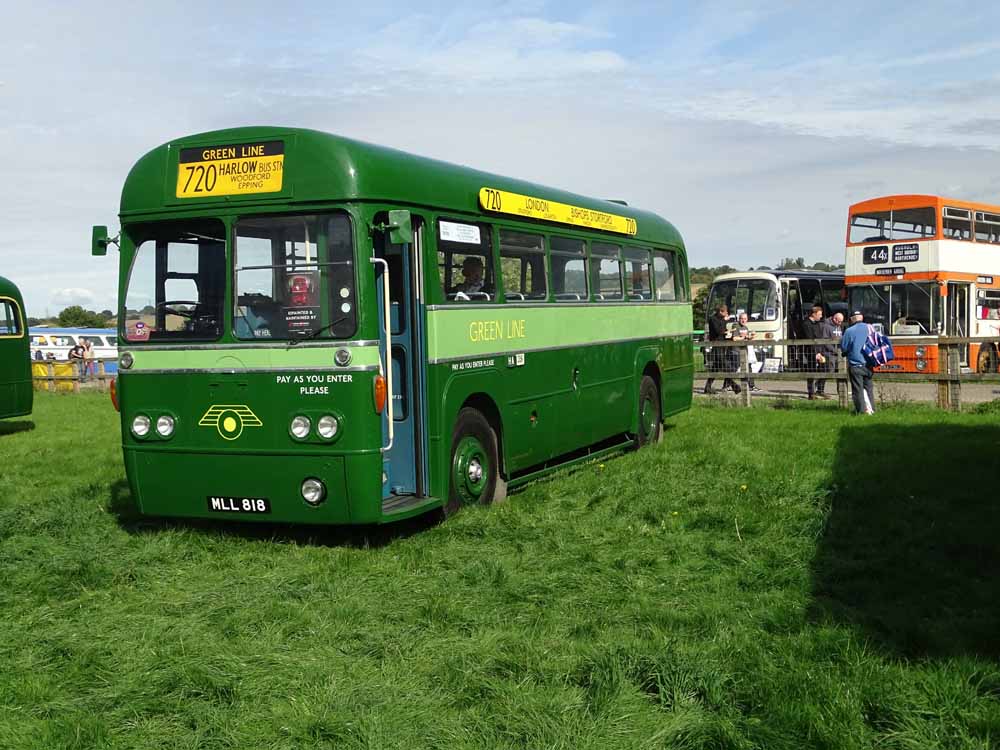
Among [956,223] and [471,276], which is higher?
[956,223]

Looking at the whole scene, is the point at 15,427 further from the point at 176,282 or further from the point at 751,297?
the point at 751,297

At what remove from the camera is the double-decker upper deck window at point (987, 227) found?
94.6ft

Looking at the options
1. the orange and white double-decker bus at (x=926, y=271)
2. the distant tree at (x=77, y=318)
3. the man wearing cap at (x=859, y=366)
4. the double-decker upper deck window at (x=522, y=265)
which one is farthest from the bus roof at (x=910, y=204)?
the distant tree at (x=77, y=318)

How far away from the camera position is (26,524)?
392 inches

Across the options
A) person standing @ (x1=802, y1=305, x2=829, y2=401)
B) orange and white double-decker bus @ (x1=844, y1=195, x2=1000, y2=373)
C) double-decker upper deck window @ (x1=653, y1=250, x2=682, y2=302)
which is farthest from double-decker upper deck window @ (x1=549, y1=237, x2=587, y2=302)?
orange and white double-decker bus @ (x1=844, y1=195, x2=1000, y2=373)

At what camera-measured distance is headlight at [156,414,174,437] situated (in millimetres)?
9195

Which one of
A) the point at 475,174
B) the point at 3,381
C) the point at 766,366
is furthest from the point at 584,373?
A: the point at 766,366

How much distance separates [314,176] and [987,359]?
24660mm

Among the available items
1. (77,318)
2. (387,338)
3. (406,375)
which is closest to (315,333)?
(387,338)

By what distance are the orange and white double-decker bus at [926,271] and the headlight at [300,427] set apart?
71.1 ft

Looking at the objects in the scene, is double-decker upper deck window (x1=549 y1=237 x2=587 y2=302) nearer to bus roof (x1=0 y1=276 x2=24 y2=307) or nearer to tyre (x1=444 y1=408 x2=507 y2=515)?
tyre (x1=444 y1=408 x2=507 y2=515)

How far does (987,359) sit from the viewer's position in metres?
29.3

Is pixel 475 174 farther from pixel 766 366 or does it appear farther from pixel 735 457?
pixel 766 366

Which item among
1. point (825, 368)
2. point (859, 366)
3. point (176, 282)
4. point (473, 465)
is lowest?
point (473, 465)
